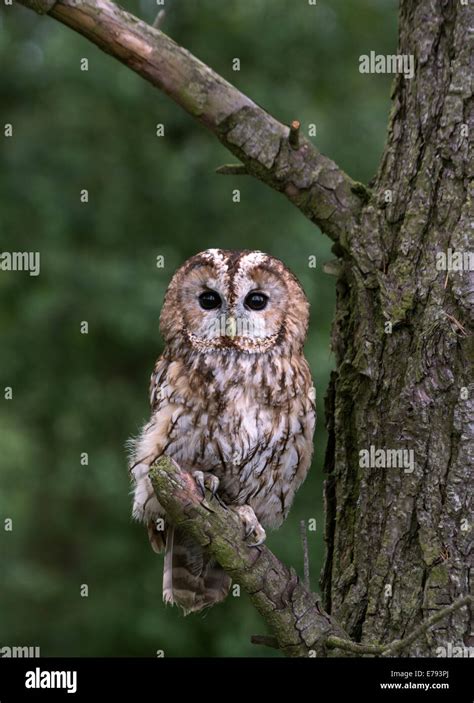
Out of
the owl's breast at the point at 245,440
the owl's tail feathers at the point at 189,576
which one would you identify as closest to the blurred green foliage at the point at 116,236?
the owl's tail feathers at the point at 189,576

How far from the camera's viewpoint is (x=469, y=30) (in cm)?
289

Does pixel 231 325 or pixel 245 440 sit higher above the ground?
pixel 231 325

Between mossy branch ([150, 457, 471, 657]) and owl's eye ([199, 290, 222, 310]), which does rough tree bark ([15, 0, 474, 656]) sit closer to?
mossy branch ([150, 457, 471, 657])

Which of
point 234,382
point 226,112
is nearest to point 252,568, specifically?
point 234,382

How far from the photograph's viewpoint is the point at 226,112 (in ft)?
10.3

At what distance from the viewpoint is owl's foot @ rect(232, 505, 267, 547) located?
118 inches

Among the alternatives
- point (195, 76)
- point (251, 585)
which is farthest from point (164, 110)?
point (251, 585)

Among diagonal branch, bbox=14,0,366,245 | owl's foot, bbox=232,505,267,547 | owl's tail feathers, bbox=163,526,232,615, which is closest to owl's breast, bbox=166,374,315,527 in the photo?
owl's foot, bbox=232,505,267,547

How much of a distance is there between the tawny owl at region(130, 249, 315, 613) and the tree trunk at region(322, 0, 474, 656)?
0.20m

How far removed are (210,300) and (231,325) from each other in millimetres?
127

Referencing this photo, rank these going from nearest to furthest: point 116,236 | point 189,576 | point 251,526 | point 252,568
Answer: point 252,568 → point 251,526 → point 189,576 → point 116,236

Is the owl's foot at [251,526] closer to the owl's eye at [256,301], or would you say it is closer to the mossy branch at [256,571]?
the mossy branch at [256,571]

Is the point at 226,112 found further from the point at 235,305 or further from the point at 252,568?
the point at 252,568
